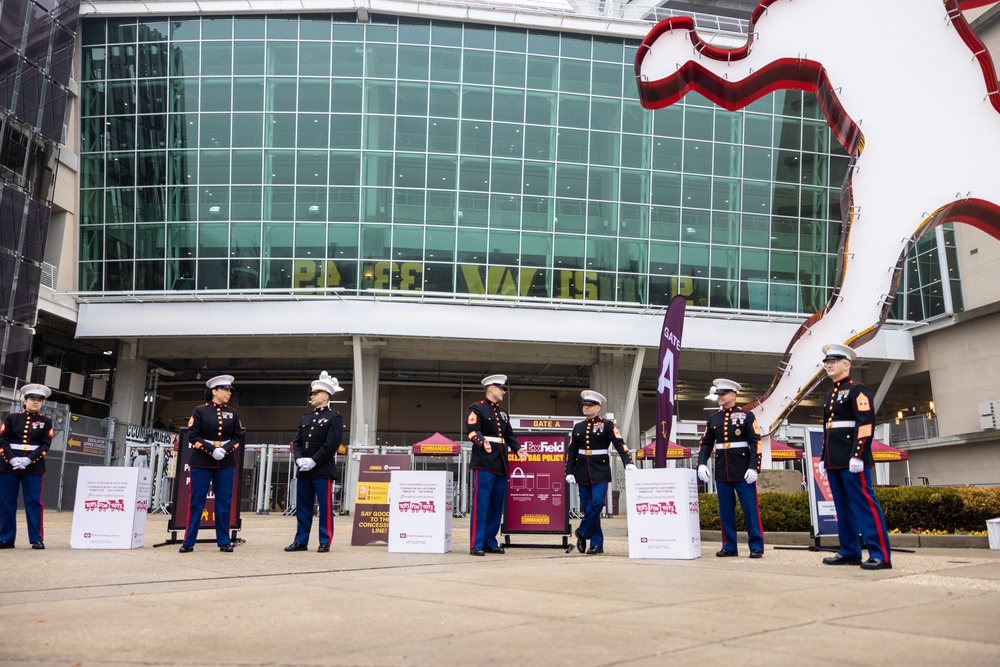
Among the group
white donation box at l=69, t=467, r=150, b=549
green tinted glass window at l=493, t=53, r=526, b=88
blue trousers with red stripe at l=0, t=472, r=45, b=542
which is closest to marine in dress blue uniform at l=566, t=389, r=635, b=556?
white donation box at l=69, t=467, r=150, b=549

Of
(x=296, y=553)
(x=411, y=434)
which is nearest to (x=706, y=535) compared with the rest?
(x=296, y=553)

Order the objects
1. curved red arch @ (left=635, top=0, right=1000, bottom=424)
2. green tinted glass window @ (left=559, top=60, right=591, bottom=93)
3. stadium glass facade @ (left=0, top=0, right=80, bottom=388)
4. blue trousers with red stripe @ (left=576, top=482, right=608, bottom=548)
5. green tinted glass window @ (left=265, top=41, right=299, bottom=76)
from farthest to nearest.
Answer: green tinted glass window @ (left=559, top=60, right=591, bottom=93) < green tinted glass window @ (left=265, top=41, right=299, bottom=76) < stadium glass facade @ (left=0, top=0, right=80, bottom=388) < curved red arch @ (left=635, top=0, right=1000, bottom=424) < blue trousers with red stripe @ (left=576, top=482, right=608, bottom=548)

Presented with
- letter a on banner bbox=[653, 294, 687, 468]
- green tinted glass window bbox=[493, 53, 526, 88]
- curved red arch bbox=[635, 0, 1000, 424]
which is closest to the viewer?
curved red arch bbox=[635, 0, 1000, 424]

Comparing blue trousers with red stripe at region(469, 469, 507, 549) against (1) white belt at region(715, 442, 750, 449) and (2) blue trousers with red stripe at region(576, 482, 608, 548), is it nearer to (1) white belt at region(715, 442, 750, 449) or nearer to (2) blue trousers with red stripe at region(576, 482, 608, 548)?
(2) blue trousers with red stripe at region(576, 482, 608, 548)

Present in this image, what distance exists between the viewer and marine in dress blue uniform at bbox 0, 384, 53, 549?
10.7 meters

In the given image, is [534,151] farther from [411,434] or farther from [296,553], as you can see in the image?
[296,553]

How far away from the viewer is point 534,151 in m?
38.0

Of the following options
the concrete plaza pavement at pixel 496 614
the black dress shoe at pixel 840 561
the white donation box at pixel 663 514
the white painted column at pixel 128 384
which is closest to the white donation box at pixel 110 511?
the concrete plaza pavement at pixel 496 614

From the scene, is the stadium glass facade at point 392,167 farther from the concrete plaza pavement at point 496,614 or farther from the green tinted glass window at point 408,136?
the concrete plaza pavement at point 496,614

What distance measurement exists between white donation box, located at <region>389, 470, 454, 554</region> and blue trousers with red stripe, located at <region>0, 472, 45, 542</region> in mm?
4355

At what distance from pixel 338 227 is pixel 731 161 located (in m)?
17.6

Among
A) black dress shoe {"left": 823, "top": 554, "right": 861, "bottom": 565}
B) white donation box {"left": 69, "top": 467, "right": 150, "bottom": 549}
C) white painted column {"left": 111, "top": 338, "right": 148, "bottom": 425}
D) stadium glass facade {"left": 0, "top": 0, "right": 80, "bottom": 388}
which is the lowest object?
black dress shoe {"left": 823, "top": 554, "right": 861, "bottom": 565}

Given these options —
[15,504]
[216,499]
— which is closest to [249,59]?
[15,504]

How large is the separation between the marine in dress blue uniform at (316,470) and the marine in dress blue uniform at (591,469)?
3.00 metres
